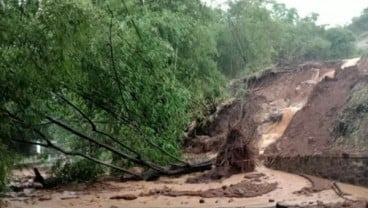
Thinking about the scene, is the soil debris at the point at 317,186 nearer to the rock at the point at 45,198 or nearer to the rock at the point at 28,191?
the rock at the point at 45,198

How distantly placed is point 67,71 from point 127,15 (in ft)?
8.35

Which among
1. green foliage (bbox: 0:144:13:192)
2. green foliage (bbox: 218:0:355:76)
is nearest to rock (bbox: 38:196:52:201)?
green foliage (bbox: 0:144:13:192)

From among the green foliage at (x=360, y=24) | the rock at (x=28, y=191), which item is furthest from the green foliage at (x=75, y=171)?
the green foliage at (x=360, y=24)

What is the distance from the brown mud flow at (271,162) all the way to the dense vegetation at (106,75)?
1005 mm

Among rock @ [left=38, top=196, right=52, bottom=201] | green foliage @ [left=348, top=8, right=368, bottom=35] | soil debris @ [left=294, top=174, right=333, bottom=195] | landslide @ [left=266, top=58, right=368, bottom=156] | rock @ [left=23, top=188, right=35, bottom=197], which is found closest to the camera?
soil debris @ [left=294, top=174, right=333, bottom=195]

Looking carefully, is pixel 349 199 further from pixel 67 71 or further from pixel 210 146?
pixel 210 146

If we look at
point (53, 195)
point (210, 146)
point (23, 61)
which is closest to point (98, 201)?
point (53, 195)

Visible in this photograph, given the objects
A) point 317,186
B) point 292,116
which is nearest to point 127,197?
point 317,186

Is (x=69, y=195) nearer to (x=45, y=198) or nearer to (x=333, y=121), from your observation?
(x=45, y=198)

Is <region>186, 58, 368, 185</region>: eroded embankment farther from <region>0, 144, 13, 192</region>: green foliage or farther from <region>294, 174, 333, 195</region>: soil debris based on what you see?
<region>0, 144, 13, 192</region>: green foliage

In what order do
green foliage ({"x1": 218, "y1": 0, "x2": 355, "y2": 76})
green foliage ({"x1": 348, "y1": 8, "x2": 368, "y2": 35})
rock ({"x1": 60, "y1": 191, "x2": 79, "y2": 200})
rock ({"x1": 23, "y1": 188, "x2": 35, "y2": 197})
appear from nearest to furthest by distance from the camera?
rock ({"x1": 60, "y1": 191, "x2": 79, "y2": 200}), rock ({"x1": 23, "y1": 188, "x2": 35, "y2": 197}), green foliage ({"x1": 218, "y1": 0, "x2": 355, "y2": 76}), green foliage ({"x1": 348, "y1": 8, "x2": 368, "y2": 35})

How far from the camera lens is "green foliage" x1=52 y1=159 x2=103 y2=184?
14680 millimetres

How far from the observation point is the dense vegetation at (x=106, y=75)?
8742 mm

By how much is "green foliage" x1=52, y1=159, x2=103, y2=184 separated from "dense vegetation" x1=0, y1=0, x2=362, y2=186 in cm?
20
